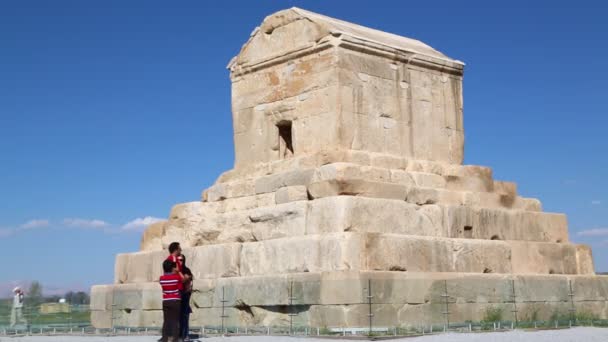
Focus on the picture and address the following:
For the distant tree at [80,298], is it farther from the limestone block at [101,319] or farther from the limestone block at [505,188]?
the limestone block at [505,188]

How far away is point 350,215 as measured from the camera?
13.6m

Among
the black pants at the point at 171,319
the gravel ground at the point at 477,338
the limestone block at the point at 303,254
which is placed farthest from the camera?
the limestone block at the point at 303,254

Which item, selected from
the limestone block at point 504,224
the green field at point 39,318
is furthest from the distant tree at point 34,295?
the limestone block at point 504,224

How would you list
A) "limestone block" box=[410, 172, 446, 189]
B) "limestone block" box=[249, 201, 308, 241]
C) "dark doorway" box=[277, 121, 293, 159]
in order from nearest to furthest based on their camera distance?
"limestone block" box=[249, 201, 308, 241]
"limestone block" box=[410, 172, 446, 189]
"dark doorway" box=[277, 121, 293, 159]

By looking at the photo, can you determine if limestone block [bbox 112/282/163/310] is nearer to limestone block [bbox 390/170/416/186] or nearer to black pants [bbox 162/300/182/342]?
limestone block [bbox 390/170/416/186]

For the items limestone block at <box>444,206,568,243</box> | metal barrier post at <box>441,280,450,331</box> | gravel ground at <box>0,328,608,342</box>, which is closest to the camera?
gravel ground at <box>0,328,608,342</box>

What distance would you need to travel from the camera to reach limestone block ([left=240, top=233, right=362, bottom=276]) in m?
13.3

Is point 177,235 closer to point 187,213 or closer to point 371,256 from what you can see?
point 187,213

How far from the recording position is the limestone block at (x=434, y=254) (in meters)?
13.6

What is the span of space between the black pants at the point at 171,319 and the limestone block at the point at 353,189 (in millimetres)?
3767

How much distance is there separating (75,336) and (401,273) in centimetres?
524

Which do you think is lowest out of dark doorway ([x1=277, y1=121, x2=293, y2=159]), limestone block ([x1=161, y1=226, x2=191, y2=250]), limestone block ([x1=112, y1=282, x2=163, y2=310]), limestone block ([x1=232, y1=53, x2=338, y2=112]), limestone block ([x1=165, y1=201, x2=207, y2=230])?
limestone block ([x1=112, y1=282, x2=163, y2=310])

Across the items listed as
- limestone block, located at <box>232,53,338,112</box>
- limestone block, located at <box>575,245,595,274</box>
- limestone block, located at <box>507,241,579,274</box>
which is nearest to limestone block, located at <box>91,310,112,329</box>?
limestone block, located at <box>232,53,338,112</box>

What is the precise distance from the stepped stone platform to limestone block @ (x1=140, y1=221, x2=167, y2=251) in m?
0.04
